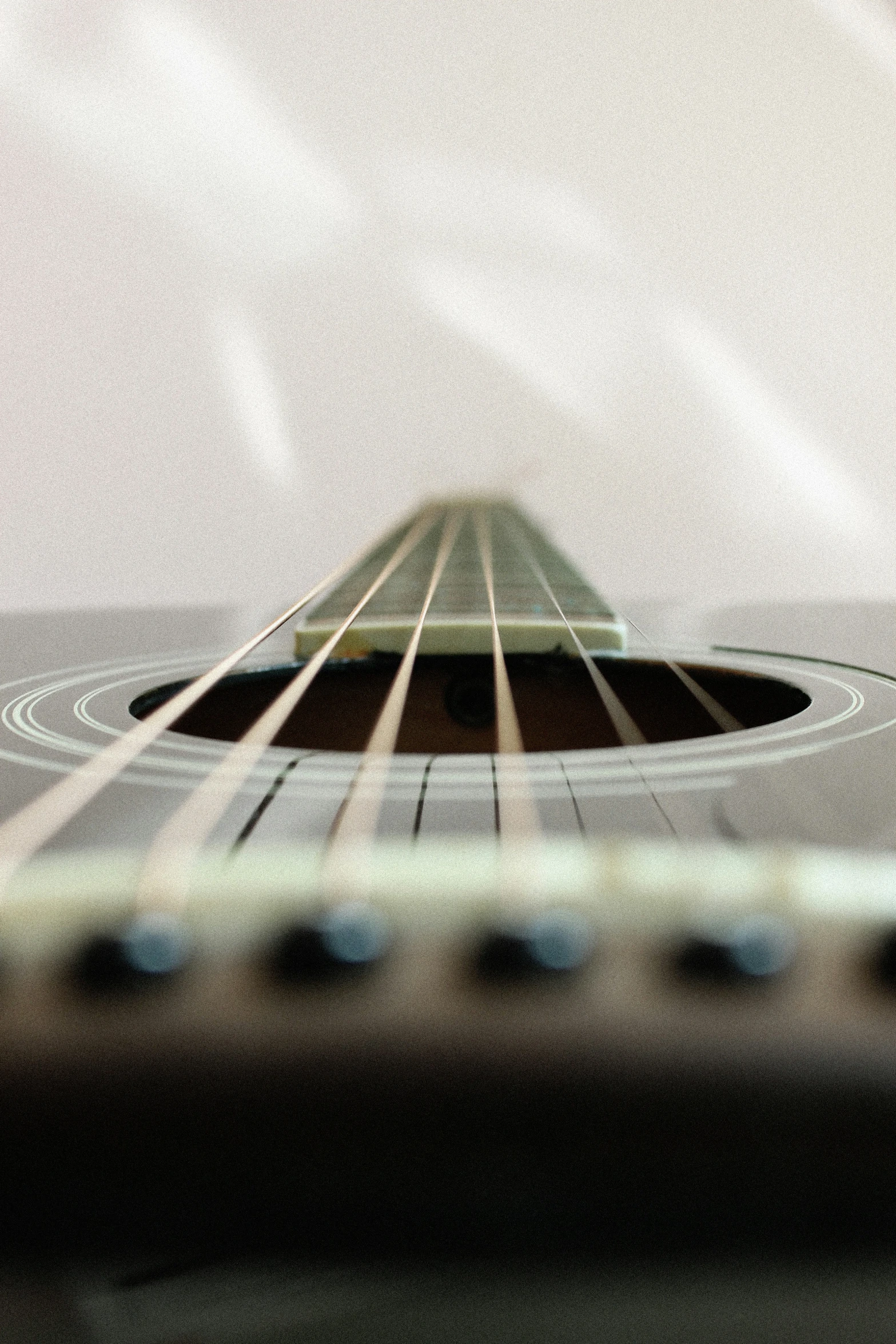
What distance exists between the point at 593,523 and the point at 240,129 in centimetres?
79

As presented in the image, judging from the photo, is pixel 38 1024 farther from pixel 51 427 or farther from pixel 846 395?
pixel 846 395

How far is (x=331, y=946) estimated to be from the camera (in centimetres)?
14

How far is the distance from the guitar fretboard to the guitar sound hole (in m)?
0.01

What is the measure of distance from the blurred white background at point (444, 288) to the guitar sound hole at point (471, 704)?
3.21 ft

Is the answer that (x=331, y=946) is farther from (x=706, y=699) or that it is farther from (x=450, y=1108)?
(x=706, y=699)

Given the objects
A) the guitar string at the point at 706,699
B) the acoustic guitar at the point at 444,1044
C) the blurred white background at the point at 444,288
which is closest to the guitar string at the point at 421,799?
the acoustic guitar at the point at 444,1044

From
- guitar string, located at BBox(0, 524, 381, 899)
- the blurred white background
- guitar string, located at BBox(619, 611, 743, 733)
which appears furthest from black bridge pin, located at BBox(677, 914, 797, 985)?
the blurred white background

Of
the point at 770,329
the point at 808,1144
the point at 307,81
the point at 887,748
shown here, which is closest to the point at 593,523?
the point at 770,329

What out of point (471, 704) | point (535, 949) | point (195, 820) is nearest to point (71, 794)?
point (195, 820)

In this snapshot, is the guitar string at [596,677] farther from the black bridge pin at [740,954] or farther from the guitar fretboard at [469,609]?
the black bridge pin at [740,954]

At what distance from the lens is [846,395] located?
164cm

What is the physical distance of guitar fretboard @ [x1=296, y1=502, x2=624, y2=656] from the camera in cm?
57

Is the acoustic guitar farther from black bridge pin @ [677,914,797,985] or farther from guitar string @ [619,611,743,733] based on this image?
guitar string @ [619,611,743,733]

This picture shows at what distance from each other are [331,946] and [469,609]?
49 cm
